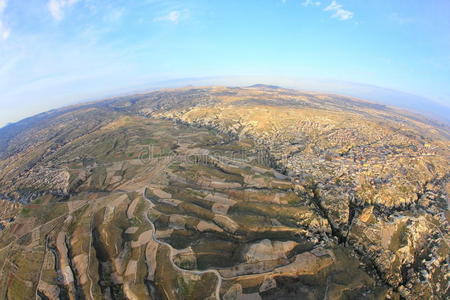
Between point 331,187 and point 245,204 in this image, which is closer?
point 245,204

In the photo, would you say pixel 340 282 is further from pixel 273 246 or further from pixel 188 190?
pixel 188 190

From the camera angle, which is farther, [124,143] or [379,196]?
[124,143]

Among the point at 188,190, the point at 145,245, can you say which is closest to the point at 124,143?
the point at 188,190

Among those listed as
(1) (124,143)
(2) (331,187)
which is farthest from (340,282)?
(1) (124,143)

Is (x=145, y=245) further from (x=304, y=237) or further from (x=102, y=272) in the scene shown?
(x=304, y=237)

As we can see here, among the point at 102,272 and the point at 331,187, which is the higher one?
the point at 331,187

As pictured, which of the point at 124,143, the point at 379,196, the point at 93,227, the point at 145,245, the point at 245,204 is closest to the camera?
the point at 145,245

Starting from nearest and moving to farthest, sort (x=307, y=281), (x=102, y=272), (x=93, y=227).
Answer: (x=307, y=281) < (x=102, y=272) < (x=93, y=227)

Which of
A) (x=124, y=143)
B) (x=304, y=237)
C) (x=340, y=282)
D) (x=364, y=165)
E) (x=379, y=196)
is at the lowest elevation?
(x=340, y=282)

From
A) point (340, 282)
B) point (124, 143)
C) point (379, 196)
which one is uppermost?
point (124, 143)
